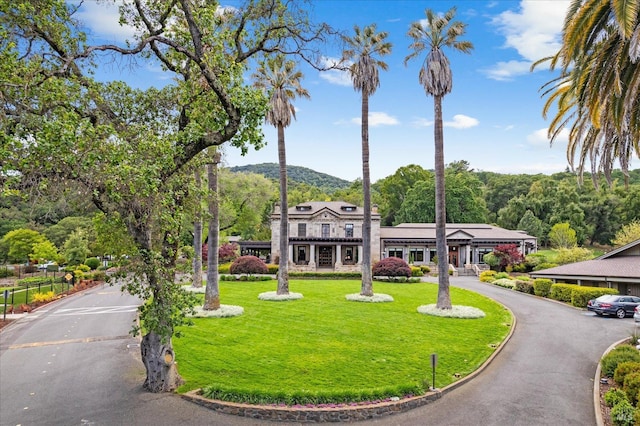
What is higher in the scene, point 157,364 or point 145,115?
point 145,115

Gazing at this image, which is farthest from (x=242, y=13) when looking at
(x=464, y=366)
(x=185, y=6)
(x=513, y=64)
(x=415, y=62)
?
(x=513, y=64)

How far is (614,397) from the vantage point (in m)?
10.7

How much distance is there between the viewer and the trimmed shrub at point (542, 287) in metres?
30.2

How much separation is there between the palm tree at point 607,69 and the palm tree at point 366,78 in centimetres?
1495

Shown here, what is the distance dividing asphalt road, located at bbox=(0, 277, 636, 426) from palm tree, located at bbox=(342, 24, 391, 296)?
9935 mm

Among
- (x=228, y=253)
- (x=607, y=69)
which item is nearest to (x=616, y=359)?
(x=607, y=69)

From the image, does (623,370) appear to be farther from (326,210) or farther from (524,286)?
(326,210)

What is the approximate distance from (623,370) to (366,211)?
56.6 feet

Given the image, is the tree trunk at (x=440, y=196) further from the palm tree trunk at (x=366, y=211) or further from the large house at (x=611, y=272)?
the large house at (x=611, y=272)

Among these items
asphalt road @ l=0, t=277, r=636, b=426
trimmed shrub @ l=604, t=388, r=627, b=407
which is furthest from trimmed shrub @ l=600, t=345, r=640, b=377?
trimmed shrub @ l=604, t=388, r=627, b=407

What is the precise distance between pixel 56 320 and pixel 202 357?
1330 centimetres

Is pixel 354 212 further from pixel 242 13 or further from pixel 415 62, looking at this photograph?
pixel 242 13

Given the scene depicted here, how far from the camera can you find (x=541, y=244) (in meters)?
74.6

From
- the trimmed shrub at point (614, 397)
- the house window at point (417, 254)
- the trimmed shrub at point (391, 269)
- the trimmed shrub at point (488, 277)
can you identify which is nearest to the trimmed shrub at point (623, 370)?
the trimmed shrub at point (614, 397)
